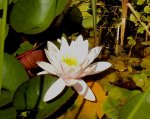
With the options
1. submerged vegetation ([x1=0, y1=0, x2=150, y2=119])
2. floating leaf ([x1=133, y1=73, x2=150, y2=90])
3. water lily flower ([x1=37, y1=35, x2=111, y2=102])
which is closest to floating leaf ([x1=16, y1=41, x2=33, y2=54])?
submerged vegetation ([x1=0, y1=0, x2=150, y2=119])

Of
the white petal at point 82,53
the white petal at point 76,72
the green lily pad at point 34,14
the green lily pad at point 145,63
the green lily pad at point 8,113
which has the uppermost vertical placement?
the green lily pad at point 34,14

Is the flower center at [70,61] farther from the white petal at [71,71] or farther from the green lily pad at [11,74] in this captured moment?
the green lily pad at [11,74]

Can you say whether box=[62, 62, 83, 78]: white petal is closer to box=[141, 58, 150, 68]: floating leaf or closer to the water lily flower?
the water lily flower

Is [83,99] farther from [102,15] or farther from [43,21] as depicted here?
[102,15]

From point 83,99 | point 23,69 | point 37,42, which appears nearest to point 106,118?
point 83,99

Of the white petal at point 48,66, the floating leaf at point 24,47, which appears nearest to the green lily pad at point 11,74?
the white petal at point 48,66
